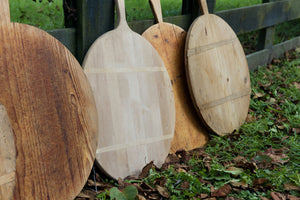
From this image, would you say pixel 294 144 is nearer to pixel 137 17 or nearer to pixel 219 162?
pixel 219 162

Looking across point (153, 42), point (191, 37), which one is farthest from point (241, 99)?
point (153, 42)

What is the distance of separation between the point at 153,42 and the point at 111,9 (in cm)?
45

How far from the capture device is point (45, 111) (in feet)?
6.54

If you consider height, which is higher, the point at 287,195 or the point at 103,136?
the point at 103,136

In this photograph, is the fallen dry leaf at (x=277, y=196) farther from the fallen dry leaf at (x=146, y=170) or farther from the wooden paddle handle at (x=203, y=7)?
the wooden paddle handle at (x=203, y=7)

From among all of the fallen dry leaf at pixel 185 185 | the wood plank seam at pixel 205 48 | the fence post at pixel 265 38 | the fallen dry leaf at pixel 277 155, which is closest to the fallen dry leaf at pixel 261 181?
the fallen dry leaf at pixel 277 155

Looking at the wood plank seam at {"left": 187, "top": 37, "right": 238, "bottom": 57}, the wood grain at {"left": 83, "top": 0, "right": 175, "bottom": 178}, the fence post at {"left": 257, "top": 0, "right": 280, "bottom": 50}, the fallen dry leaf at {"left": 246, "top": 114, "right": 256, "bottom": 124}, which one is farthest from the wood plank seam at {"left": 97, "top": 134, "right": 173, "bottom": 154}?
the fence post at {"left": 257, "top": 0, "right": 280, "bottom": 50}

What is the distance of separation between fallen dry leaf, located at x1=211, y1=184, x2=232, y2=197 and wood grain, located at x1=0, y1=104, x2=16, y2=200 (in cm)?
114

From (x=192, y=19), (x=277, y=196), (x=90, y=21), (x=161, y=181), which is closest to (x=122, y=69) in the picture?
(x=90, y=21)

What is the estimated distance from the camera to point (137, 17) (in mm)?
2980

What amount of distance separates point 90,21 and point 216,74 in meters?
1.24

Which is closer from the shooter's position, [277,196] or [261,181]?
[277,196]

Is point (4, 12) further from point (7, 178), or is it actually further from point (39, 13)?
point (7, 178)

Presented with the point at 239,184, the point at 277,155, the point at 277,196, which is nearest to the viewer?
the point at 277,196
